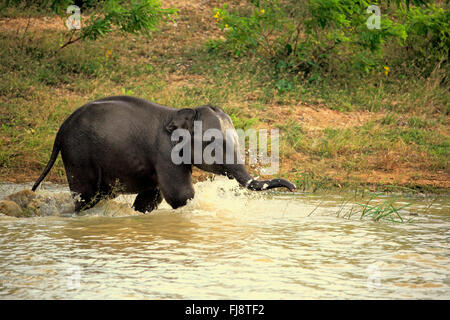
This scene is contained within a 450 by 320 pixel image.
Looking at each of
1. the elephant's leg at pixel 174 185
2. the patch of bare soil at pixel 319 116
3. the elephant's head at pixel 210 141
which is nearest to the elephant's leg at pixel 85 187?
the elephant's leg at pixel 174 185

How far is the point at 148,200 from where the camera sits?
752 cm

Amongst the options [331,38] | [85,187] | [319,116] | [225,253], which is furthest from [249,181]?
[331,38]

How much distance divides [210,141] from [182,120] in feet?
1.16

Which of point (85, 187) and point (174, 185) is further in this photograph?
point (85, 187)

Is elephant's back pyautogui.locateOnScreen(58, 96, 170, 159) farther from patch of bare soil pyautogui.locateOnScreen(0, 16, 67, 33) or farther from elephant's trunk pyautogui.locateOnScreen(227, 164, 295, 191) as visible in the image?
patch of bare soil pyautogui.locateOnScreen(0, 16, 67, 33)

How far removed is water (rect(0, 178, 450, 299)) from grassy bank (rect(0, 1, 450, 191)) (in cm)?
252

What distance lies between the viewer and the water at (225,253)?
4555 mm

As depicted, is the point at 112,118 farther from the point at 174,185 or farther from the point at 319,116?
the point at 319,116

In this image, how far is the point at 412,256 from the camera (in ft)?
18.3

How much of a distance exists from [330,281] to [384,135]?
761 cm

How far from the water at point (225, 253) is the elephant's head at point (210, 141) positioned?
53cm
